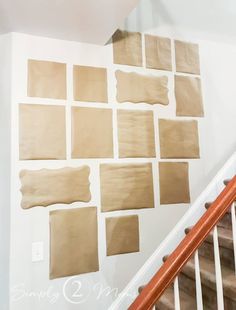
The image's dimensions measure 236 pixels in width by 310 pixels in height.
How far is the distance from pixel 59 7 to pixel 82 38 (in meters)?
0.43

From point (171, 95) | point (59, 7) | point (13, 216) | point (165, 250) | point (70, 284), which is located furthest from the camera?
point (171, 95)

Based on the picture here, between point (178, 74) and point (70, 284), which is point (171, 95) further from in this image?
point (70, 284)

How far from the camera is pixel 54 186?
78.6 inches

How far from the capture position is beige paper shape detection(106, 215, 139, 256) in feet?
7.06

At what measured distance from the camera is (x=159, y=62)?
8.12ft

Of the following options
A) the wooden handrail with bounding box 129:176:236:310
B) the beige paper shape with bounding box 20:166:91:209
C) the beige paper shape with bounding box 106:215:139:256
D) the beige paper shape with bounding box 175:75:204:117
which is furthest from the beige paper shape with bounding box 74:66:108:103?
the wooden handrail with bounding box 129:176:236:310

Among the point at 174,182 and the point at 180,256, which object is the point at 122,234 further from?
the point at 180,256

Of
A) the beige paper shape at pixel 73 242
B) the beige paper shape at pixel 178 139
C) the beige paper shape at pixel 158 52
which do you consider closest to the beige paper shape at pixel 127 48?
the beige paper shape at pixel 158 52

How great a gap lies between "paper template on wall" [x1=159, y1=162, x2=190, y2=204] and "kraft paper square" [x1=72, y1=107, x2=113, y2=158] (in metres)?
0.54

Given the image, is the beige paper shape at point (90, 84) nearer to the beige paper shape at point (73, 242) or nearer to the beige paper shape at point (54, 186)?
the beige paper shape at point (54, 186)

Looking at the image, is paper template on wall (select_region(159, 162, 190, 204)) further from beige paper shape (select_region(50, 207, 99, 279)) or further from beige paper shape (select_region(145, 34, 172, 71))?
beige paper shape (select_region(145, 34, 172, 71))

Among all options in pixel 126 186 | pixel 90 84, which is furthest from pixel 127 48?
pixel 126 186

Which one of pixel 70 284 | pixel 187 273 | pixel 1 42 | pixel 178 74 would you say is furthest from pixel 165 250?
pixel 1 42

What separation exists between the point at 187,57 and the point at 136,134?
975 mm
